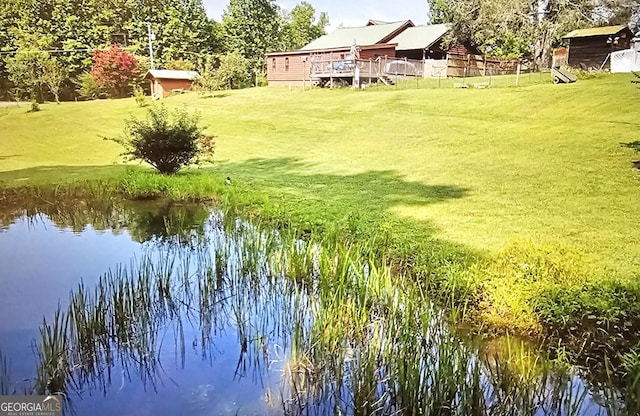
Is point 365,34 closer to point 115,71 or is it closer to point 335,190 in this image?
point 115,71

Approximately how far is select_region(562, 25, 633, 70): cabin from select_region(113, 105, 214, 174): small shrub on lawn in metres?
5.86

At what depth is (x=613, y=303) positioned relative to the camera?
244 centimetres

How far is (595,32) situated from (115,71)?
7.62m

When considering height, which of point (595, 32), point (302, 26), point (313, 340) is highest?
point (302, 26)

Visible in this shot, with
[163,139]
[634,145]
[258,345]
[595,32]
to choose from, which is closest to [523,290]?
[258,345]

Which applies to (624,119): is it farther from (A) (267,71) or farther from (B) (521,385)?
(A) (267,71)

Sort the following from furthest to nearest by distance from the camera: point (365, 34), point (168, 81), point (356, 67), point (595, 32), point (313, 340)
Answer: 1. point (365, 34)
2. point (356, 67)
3. point (595, 32)
4. point (168, 81)
5. point (313, 340)

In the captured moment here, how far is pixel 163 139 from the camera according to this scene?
5535 mm

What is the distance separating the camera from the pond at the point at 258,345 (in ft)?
6.06

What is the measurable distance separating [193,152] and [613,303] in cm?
457

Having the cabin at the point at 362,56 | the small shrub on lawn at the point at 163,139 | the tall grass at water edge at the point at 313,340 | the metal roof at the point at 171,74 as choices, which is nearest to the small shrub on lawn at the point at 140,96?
the metal roof at the point at 171,74

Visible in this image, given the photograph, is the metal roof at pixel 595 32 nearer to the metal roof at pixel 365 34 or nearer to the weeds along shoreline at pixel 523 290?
the metal roof at pixel 365 34

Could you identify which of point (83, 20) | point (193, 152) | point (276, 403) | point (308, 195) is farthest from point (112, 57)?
point (276, 403)

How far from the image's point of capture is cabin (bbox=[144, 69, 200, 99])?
6541mm
